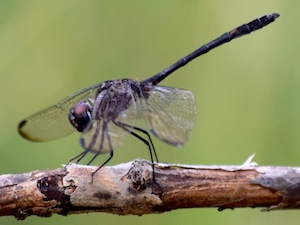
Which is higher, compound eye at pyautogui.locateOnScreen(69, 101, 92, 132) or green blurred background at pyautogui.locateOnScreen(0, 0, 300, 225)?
green blurred background at pyautogui.locateOnScreen(0, 0, 300, 225)

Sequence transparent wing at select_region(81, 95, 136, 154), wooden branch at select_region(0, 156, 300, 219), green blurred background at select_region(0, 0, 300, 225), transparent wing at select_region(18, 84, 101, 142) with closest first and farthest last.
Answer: wooden branch at select_region(0, 156, 300, 219) < transparent wing at select_region(81, 95, 136, 154) < transparent wing at select_region(18, 84, 101, 142) < green blurred background at select_region(0, 0, 300, 225)

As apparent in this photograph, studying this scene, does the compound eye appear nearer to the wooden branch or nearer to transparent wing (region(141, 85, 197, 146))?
transparent wing (region(141, 85, 197, 146))

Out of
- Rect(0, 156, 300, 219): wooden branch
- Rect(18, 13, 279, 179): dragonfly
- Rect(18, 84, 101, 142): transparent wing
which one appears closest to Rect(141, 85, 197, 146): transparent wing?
Rect(18, 13, 279, 179): dragonfly

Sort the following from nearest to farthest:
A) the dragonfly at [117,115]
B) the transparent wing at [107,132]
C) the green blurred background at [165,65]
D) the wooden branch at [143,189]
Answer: the wooden branch at [143,189], the transparent wing at [107,132], the dragonfly at [117,115], the green blurred background at [165,65]

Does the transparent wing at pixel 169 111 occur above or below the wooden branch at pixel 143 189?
above

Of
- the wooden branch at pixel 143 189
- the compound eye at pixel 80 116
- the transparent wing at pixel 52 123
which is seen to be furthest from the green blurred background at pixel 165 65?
the wooden branch at pixel 143 189

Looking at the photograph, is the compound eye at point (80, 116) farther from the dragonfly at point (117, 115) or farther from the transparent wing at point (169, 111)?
the transparent wing at point (169, 111)

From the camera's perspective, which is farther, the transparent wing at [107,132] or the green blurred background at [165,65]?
the green blurred background at [165,65]

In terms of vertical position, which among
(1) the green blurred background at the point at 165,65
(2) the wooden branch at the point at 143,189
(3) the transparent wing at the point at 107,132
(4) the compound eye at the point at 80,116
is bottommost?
(2) the wooden branch at the point at 143,189
